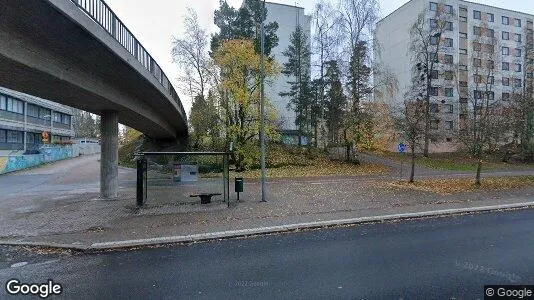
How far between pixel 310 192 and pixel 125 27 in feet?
37.8

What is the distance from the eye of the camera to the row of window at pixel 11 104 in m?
42.5

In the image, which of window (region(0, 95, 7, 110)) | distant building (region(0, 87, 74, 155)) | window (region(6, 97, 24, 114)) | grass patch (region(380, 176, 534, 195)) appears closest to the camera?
grass patch (region(380, 176, 534, 195))

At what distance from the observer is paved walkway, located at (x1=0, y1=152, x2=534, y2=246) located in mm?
9711

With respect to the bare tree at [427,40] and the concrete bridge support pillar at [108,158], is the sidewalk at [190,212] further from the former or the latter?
the bare tree at [427,40]

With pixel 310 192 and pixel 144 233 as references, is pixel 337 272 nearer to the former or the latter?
pixel 144 233

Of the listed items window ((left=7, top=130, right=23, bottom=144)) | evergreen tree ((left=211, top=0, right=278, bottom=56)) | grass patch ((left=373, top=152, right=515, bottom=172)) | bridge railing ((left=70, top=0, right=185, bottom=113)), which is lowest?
grass patch ((left=373, top=152, right=515, bottom=172))

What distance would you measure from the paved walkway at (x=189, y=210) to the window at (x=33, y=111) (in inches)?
1556

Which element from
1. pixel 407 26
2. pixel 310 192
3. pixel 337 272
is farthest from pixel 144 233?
pixel 407 26

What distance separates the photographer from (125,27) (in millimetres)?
12266

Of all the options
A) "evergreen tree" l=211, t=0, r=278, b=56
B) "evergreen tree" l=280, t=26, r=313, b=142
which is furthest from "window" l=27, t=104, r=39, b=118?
"evergreen tree" l=280, t=26, r=313, b=142

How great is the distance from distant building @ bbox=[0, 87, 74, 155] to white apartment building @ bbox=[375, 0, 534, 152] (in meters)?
52.4

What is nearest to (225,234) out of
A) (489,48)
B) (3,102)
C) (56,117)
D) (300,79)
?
(489,48)

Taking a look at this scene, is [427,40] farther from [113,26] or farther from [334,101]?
[113,26]

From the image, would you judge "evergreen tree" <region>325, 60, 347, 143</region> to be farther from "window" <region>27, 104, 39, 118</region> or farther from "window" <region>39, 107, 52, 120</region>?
"window" <region>39, 107, 52, 120</region>
